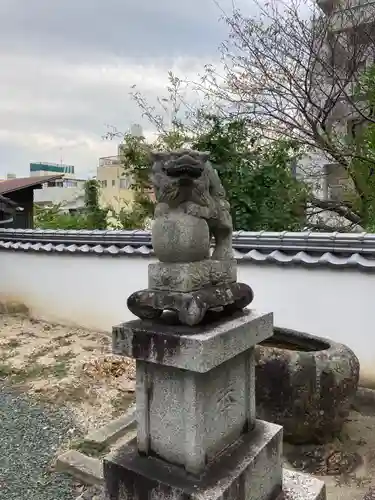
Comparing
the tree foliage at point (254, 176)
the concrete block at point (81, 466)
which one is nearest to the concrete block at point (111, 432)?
the concrete block at point (81, 466)

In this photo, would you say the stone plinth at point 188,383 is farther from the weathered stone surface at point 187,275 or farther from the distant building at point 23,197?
the distant building at point 23,197

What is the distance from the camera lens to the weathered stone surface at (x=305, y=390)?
11.1ft

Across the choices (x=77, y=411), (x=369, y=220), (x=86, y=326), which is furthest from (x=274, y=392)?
(x=369, y=220)

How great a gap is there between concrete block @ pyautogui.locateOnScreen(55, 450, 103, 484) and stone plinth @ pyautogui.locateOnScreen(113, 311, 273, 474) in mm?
1212

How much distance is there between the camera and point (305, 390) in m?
3.36

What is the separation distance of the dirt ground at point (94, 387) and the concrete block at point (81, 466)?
1.82ft

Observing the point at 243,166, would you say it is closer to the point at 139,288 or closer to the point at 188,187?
the point at 139,288

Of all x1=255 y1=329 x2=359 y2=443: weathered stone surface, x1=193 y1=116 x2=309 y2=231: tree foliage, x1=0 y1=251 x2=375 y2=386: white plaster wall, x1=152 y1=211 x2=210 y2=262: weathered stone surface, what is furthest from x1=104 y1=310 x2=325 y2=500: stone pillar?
x1=193 y1=116 x2=309 y2=231: tree foliage

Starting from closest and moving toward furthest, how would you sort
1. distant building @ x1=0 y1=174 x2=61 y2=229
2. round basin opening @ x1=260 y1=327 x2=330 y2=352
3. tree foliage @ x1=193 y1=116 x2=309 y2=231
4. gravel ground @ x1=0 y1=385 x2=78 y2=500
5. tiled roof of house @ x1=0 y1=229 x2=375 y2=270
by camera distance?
gravel ground @ x1=0 y1=385 x2=78 y2=500 → round basin opening @ x1=260 y1=327 x2=330 y2=352 → tiled roof of house @ x1=0 y1=229 x2=375 y2=270 → tree foliage @ x1=193 y1=116 x2=309 y2=231 → distant building @ x1=0 y1=174 x2=61 y2=229

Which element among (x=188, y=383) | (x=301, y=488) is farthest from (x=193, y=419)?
(x=301, y=488)

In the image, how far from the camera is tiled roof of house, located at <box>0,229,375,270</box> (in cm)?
449

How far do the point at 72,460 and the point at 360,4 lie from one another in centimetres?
1090

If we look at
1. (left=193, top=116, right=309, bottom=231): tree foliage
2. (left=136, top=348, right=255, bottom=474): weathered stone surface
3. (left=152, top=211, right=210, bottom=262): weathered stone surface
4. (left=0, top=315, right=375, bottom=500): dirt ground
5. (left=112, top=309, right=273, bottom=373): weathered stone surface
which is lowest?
(left=0, top=315, right=375, bottom=500): dirt ground

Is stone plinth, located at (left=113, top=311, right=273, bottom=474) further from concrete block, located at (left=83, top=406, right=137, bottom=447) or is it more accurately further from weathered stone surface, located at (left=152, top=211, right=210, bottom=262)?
concrete block, located at (left=83, top=406, right=137, bottom=447)
